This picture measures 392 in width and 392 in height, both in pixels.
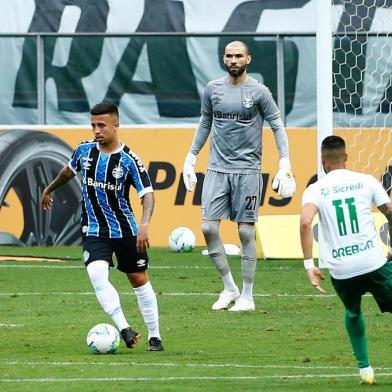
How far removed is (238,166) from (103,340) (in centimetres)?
345

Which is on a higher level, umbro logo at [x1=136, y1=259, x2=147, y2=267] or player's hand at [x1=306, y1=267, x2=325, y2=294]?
player's hand at [x1=306, y1=267, x2=325, y2=294]

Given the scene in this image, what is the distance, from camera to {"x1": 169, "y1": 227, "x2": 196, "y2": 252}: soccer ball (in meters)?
19.5

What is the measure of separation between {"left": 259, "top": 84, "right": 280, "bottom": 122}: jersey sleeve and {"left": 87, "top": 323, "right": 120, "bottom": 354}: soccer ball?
3.60 m

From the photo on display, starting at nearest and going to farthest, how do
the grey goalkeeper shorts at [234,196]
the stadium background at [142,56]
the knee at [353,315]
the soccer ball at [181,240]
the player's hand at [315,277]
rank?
the player's hand at [315,277], the knee at [353,315], the grey goalkeeper shorts at [234,196], the soccer ball at [181,240], the stadium background at [142,56]

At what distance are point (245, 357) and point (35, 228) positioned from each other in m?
10.7

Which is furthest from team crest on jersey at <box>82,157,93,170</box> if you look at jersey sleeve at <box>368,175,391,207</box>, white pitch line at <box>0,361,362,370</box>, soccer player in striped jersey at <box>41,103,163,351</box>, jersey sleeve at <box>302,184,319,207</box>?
jersey sleeve at <box>368,175,391,207</box>

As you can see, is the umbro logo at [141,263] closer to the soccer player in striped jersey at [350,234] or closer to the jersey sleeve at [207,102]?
the soccer player in striped jersey at [350,234]

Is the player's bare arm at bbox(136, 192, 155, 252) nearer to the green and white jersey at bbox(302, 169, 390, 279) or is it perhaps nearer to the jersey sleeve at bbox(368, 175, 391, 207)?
the green and white jersey at bbox(302, 169, 390, 279)

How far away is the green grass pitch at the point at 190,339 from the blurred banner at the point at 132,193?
3250 millimetres

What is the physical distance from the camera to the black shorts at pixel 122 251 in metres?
10.6

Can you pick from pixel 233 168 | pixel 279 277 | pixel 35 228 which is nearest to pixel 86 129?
pixel 35 228

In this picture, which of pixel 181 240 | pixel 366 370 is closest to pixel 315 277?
pixel 366 370

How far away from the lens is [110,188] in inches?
418

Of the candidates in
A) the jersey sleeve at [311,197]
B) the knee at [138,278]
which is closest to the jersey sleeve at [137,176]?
the knee at [138,278]
